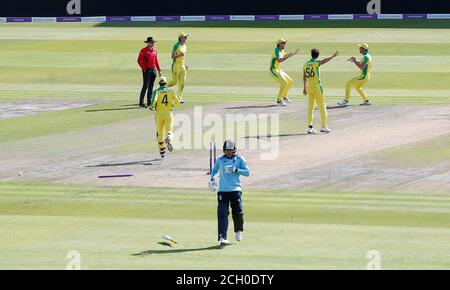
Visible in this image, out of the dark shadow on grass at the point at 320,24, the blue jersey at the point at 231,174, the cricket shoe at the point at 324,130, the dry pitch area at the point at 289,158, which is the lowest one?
the dry pitch area at the point at 289,158

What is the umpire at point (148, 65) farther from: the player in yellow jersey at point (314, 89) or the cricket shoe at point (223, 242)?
the cricket shoe at point (223, 242)

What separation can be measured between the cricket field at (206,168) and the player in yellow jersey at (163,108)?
50cm

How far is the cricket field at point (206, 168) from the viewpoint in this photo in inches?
751

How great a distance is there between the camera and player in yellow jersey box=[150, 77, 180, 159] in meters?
28.6

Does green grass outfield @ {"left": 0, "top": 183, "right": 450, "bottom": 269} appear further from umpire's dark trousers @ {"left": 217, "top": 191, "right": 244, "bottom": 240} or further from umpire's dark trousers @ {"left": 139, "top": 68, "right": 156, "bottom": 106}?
umpire's dark trousers @ {"left": 139, "top": 68, "right": 156, "bottom": 106}

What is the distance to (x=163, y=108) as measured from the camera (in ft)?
94.4

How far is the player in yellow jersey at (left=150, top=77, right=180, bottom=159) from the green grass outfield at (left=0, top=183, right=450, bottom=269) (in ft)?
12.2

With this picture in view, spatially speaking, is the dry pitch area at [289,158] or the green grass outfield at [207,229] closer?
the green grass outfield at [207,229]

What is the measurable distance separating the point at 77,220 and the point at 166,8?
41923 mm

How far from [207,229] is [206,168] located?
6.37m

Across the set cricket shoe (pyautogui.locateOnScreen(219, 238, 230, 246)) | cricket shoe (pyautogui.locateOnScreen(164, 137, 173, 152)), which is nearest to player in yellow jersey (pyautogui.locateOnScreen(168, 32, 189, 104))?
cricket shoe (pyautogui.locateOnScreen(164, 137, 173, 152))

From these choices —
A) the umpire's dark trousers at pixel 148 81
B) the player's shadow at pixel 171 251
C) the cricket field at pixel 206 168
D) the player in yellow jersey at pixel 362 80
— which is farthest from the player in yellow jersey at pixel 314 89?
the player's shadow at pixel 171 251

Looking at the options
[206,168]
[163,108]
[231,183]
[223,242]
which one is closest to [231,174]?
[231,183]
